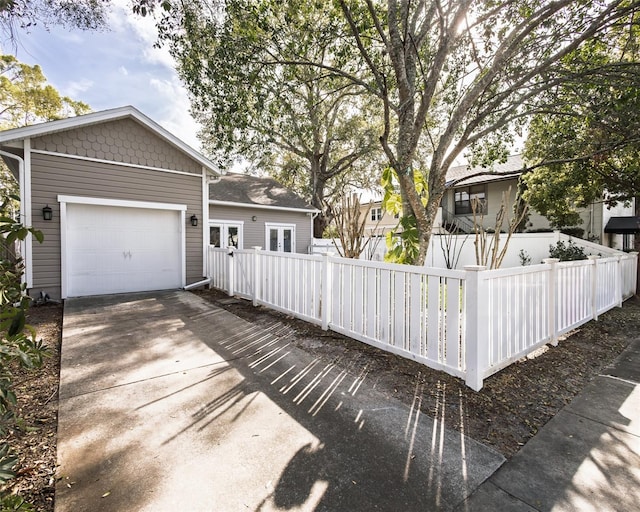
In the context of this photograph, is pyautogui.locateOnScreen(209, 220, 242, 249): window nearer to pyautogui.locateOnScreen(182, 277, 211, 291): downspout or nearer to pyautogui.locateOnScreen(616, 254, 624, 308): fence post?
pyautogui.locateOnScreen(182, 277, 211, 291): downspout

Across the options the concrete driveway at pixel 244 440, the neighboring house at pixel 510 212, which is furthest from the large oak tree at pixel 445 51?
the neighboring house at pixel 510 212

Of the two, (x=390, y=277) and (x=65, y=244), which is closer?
(x=390, y=277)

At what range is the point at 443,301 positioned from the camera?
332 centimetres

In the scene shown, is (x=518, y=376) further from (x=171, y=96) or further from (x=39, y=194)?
(x=171, y=96)

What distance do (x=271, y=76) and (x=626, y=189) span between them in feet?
32.4

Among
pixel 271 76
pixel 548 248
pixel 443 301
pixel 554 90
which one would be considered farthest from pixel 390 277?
pixel 548 248

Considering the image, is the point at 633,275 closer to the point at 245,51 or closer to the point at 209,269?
the point at 245,51

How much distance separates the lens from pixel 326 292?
194 inches

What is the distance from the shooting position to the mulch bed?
2268 millimetres

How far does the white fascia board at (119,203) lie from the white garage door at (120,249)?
0.15 meters

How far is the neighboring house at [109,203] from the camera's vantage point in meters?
7.03

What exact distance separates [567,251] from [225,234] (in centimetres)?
1237

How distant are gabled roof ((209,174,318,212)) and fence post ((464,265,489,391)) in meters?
10.5

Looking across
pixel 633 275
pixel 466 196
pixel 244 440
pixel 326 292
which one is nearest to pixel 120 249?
pixel 326 292
